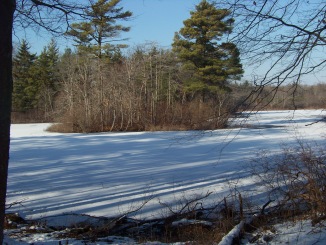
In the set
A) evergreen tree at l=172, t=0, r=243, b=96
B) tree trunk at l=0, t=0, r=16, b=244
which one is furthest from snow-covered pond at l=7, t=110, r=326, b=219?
evergreen tree at l=172, t=0, r=243, b=96

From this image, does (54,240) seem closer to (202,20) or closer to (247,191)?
(247,191)

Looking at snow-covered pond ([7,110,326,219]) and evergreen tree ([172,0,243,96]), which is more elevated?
evergreen tree ([172,0,243,96])

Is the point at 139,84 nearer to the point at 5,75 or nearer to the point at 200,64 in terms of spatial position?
the point at 200,64

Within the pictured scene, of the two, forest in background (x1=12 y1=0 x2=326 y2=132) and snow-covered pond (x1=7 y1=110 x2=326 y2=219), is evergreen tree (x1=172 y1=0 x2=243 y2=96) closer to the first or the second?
A: forest in background (x1=12 y1=0 x2=326 y2=132)

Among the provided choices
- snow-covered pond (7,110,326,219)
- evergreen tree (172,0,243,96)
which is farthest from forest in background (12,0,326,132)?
snow-covered pond (7,110,326,219)

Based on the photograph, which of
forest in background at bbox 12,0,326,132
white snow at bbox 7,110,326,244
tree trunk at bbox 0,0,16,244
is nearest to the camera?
tree trunk at bbox 0,0,16,244

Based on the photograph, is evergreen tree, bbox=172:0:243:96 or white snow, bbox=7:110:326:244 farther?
evergreen tree, bbox=172:0:243:96

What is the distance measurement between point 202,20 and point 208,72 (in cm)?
533

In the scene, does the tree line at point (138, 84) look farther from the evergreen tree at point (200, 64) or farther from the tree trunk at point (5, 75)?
the tree trunk at point (5, 75)

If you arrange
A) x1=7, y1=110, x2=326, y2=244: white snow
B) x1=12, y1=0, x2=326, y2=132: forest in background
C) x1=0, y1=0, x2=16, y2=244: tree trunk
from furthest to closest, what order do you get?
1. x1=12, y1=0, x2=326, y2=132: forest in background
2. x1=7, y1=110, x2=326, y2=244: white snow
3. x1=0, y1=0, x2=16, y2=244: tree trunk

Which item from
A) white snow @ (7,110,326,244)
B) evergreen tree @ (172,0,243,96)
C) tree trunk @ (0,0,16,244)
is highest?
evergreen tree @ (172,0,243,96)

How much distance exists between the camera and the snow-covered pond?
284 inches

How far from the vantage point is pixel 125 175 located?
1030 cm

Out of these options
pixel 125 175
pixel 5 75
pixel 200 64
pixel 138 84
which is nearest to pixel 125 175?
pixel 125 175
